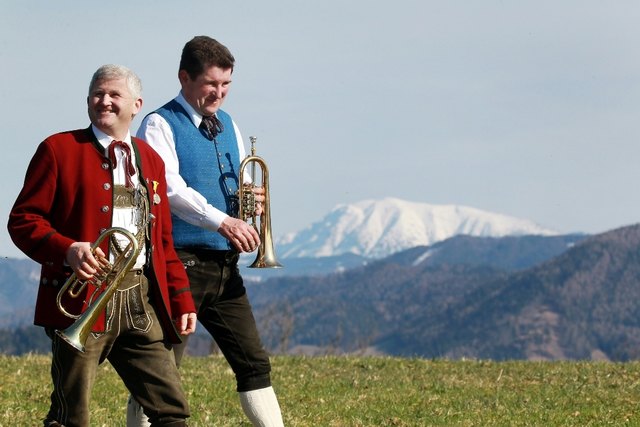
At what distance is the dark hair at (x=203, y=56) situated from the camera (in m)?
7.34

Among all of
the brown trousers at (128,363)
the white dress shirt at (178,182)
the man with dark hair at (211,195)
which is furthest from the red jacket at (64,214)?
the man with dark hair at (211,195)

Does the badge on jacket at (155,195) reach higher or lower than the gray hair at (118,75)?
lower

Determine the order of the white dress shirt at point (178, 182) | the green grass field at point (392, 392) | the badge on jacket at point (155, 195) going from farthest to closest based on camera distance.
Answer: the green grass field at point (392, 392), the white dress shirt at point (178, 182), the badge on jacket at point (155, 195)

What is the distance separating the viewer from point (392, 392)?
531 inches

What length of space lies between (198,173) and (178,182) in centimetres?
26

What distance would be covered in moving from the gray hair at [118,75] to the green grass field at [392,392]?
16.1 ft

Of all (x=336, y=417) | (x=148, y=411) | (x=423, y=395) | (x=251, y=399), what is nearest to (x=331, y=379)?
(x=423, y=395)

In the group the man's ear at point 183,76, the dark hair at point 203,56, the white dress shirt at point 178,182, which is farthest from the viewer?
the man's ear at point 183,76

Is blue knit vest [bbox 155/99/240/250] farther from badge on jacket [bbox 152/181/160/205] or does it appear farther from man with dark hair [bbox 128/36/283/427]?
badge on jacket [bbox 152/181/160/205]

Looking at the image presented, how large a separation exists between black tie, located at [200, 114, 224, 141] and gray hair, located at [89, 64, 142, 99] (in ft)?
4.56

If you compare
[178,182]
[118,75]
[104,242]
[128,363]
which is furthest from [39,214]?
[178,182]

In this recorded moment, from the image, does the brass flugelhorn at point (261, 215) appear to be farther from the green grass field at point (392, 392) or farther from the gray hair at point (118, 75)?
the green grass field at point (392, 392)

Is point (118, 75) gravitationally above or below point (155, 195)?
above

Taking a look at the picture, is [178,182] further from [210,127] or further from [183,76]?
[183,76]
